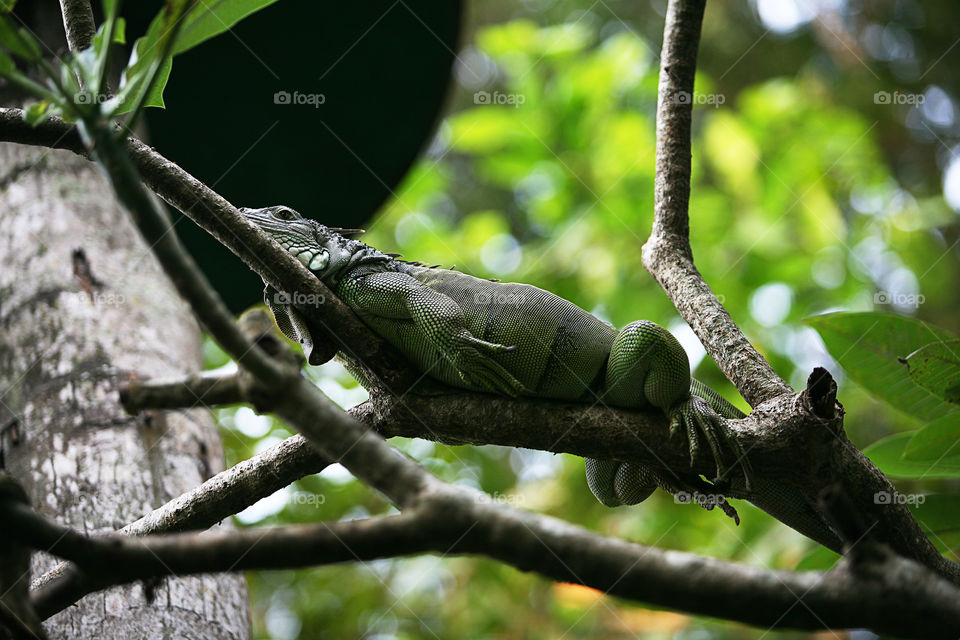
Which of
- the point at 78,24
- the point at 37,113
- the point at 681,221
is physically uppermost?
the point at 78,24

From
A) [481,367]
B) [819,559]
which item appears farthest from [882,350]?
[481,367]

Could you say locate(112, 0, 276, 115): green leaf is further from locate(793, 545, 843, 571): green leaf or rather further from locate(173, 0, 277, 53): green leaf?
locate(793, 545, 843, 571): green leaf

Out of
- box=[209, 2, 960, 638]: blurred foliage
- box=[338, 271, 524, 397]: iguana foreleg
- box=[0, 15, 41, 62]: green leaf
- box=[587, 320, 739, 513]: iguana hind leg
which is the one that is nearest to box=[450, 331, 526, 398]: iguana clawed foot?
box=[338, 271, 524, 397]: iguana foreleg

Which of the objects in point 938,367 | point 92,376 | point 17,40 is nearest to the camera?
point 17,40

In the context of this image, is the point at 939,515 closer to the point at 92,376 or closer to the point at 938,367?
A: the point at 938,367

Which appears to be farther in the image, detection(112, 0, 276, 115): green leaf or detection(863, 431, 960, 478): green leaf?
detection(863, 431, 960, 478): green leaf

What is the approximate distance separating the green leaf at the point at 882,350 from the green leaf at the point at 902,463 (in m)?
0.19

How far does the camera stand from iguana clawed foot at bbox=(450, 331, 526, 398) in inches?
133

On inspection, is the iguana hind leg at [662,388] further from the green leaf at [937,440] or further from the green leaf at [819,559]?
the green leaf at [937,440]

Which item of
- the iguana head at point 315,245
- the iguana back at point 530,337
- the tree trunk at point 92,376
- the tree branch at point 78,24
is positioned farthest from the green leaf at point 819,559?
the tree branch at point 78,24

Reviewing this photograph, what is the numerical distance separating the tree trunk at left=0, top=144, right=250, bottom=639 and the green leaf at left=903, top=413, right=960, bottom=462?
3365 millimetres

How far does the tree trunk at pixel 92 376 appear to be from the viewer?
3650 millimetres

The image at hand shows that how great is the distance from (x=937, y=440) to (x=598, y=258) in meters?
4.24

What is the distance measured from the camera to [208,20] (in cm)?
260
